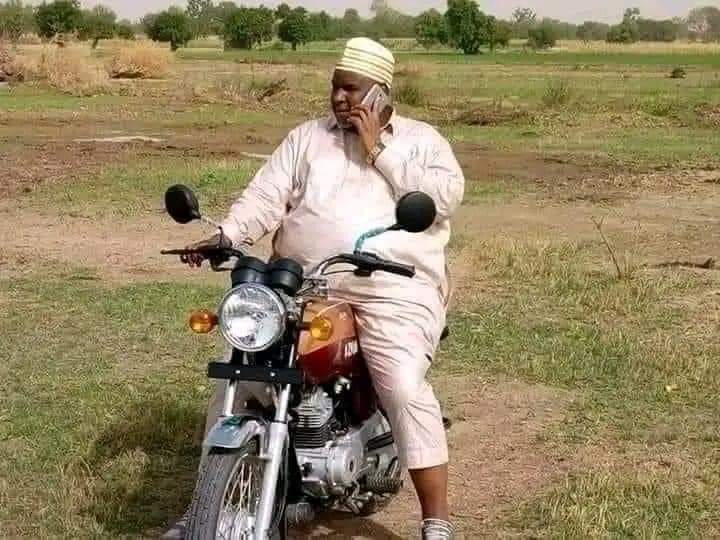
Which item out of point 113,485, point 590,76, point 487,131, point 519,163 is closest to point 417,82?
point 487,131

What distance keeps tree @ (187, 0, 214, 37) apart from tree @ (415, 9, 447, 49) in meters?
18.9

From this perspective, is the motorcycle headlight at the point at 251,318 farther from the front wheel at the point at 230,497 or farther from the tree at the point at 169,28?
the tree at the point at 169,28

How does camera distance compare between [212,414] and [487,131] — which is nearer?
[212,414]

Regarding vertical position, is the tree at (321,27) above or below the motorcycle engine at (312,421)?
below

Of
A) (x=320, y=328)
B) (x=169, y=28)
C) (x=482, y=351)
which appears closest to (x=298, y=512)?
(x=320, y=328)

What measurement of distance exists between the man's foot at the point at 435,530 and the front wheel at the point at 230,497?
0.57m

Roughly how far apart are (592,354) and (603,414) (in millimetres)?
942

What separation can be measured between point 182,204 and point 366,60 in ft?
2.66

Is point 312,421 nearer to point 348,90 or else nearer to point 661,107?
point 348,90

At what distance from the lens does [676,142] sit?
19484mm

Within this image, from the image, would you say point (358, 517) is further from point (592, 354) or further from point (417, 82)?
point (417, 82)

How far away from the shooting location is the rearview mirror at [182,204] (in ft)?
12.1

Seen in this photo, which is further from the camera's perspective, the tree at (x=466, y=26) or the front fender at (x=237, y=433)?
the tree at (x=466, y=26)

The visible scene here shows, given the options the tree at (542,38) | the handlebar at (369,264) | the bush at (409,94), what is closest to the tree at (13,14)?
the bush at (409,94)
